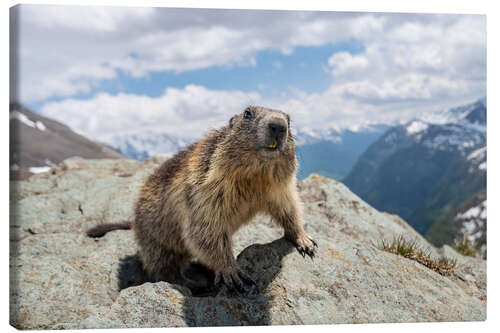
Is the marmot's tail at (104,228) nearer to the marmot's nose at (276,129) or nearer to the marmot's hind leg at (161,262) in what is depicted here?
the marmot's hind leg at (161,262)

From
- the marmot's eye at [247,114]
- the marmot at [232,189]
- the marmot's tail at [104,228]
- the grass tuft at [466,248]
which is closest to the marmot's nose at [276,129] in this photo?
the marmot at [232,189]

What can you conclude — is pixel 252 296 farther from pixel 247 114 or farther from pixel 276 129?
pixel 247 114

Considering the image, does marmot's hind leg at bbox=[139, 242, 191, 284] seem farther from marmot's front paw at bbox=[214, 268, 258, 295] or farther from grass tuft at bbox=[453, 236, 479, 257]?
grass tuft at bbox=[453, 236, 479, 257]

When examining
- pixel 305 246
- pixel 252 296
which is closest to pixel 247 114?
pixel 305 246

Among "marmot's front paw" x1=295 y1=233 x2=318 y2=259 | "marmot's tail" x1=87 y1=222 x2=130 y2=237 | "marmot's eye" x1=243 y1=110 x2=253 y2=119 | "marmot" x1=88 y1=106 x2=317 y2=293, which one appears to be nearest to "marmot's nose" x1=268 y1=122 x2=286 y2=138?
"marmot" x1=88 y1=106 x2=317 y2=293
